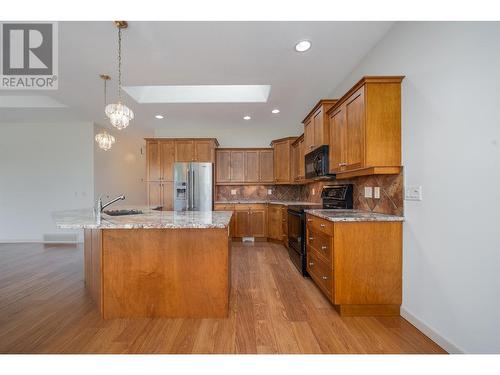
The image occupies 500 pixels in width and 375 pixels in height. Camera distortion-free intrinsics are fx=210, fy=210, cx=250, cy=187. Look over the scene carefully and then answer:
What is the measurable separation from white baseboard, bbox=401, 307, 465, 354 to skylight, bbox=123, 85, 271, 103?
3.46 metres

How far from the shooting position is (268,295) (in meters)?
2.36

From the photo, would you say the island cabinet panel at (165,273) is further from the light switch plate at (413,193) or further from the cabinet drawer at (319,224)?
the light switch plate at (413,193)

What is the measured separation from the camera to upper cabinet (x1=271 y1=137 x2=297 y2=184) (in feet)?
15.8

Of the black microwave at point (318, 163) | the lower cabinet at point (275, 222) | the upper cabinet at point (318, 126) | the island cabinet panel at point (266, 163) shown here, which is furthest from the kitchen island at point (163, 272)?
the island cabinet panel at point (266, 163)

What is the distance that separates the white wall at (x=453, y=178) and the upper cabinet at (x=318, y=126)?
872 millimetres

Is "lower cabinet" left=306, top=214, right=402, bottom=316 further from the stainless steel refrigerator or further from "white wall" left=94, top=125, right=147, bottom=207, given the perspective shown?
"white wall" left=94, top=125, right=147, bottom=207

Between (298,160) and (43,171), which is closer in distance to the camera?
(298,160)

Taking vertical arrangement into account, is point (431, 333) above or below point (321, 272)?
below

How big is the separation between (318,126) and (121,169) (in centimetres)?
562

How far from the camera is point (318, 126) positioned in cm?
295

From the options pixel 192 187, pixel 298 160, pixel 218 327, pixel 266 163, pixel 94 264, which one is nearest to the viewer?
pixel 218 327

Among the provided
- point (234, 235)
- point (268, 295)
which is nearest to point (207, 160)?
point (234, 235)

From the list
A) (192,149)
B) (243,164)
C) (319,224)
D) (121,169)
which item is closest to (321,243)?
(319,224)

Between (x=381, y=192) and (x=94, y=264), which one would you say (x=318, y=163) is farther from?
(x=94, y=264)
